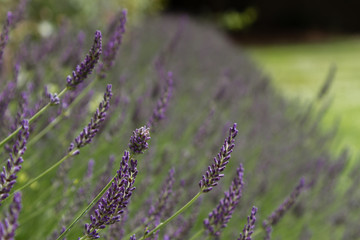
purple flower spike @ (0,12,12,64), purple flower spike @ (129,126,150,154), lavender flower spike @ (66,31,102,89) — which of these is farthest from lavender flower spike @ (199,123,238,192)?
purple flower spike @ (0,12,12,64)

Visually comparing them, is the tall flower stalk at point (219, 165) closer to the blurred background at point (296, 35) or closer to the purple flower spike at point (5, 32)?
the purple flower spike at point (5, 32)

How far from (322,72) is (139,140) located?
15.5 metres

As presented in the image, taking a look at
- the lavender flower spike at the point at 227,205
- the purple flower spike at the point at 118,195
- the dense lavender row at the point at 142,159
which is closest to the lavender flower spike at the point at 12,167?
the dense lavender row at the point at 142,159

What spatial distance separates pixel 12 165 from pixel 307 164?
3.26 metres

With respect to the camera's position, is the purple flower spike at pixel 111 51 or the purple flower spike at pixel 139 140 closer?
the purple flower spike at pixel 139 140

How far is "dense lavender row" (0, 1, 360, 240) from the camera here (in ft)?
3.78

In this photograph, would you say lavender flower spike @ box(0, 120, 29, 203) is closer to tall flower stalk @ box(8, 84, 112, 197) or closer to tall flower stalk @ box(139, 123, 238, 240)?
tall flower stalk @ box(8, 84, 112, 197)

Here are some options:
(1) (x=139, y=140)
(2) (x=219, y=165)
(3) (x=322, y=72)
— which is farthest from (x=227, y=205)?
(3) (x=322, y=72)

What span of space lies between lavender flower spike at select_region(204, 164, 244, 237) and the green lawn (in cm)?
710

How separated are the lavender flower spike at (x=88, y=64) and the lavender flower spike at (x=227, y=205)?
437 mm

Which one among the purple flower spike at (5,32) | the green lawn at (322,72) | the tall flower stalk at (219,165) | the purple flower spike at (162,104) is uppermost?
the green lawn at (322,72)

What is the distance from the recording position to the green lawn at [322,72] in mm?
10375

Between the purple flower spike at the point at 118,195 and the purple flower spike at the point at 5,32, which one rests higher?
the purple flower spike at the point at 5,32

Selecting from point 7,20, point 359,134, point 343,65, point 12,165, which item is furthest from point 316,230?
point 343,65
